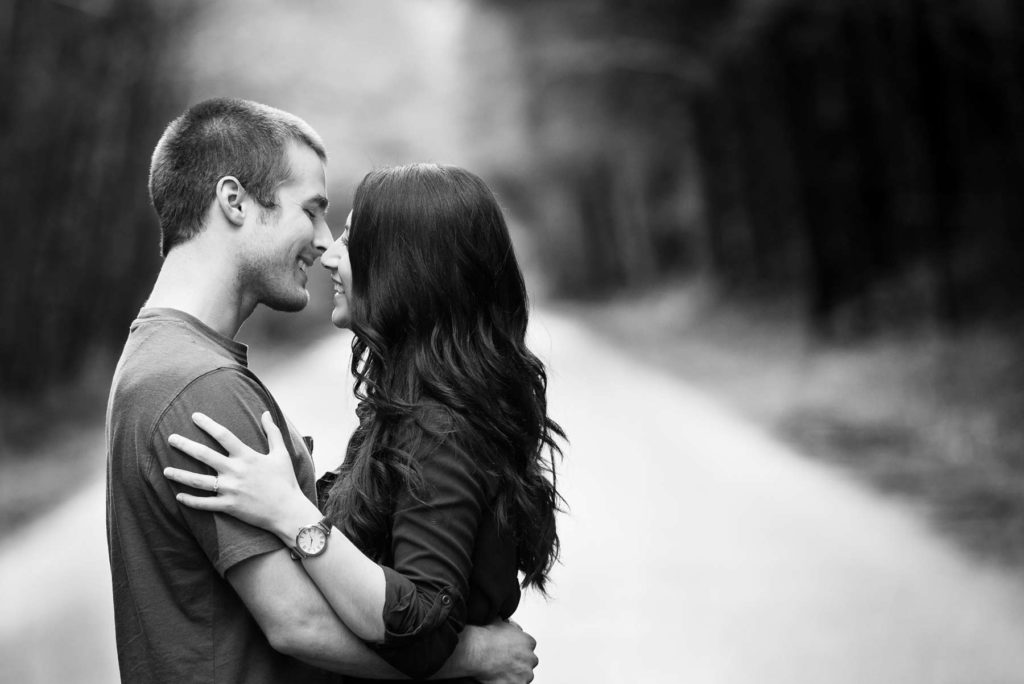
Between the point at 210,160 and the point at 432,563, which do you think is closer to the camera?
the point at 432,563

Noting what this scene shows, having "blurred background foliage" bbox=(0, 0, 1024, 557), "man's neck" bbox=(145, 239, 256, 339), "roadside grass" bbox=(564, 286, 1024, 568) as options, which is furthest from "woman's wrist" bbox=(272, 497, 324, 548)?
"blurred background foliage" bbox=(0, 0, 1024, 557)

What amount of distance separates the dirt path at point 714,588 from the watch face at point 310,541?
91cm

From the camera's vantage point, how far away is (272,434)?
2.30 m

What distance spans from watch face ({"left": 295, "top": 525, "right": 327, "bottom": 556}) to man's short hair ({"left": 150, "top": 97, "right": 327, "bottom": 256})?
0.73 meters

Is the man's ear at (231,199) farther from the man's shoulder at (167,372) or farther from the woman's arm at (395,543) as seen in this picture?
the woman's arm at (395,543)

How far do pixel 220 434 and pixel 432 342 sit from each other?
1.64 feet

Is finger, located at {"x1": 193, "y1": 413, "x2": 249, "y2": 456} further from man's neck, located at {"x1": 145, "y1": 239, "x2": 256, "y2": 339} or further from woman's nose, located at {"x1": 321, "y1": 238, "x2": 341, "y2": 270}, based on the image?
woman's nose, located at {"x1": 321, "y1": 238, "x2": 341, "y2": 270}

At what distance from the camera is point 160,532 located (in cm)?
226

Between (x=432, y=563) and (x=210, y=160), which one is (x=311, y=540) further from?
(x=210, y=160)

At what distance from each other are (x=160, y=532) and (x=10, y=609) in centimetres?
466

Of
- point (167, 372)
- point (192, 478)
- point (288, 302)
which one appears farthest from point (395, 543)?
point (288, 302)

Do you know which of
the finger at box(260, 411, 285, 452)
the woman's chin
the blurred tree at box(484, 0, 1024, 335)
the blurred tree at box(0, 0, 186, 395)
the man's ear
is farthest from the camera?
the blurred tree at box(484, 0, 1024, 335)

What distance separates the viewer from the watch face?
7.31ft

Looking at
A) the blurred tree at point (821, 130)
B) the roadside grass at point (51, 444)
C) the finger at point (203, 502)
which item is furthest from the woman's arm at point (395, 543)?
the blurred tree at point (821, 130)
